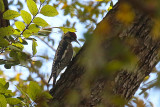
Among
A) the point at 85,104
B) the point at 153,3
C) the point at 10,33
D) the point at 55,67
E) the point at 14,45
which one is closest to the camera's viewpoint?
the point at 153,3

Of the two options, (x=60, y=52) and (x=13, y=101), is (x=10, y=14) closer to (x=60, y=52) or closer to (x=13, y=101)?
(x=13, y=101)

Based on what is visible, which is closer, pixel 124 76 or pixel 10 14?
pixel 124 76

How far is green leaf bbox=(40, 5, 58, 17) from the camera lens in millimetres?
1954

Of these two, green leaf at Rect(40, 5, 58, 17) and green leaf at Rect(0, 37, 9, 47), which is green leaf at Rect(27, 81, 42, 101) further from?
green leaf at Rect(40, 5, 58, 17)

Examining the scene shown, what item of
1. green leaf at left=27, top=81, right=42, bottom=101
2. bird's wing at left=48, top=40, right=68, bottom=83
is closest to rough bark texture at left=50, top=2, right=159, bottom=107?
green leaf at left=27, top=81, right=42, bottom=101

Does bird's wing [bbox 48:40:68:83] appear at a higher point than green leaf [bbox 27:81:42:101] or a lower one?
higher

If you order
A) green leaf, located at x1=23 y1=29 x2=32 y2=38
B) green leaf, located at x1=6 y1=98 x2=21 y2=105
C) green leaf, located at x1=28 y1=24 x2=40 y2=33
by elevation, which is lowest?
green leaf, located at x1=6 y1=98 x2=21 y2=105

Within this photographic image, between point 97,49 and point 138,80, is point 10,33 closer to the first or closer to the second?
point 138,80

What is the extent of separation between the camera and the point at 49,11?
1.97 meters

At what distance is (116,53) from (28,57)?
1.62 m

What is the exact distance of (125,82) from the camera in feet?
6.20

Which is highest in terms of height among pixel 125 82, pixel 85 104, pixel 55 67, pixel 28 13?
pixel 55 67

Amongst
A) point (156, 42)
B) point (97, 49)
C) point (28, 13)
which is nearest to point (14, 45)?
point (28, 13)

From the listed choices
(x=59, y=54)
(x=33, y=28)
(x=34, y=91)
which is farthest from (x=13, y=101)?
(x=59, y=54)
